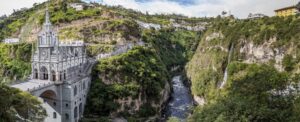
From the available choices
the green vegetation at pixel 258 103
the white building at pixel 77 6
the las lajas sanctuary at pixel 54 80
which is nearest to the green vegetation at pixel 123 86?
the las lajas sanctuary at pixel 54 80

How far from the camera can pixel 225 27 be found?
100875 mm

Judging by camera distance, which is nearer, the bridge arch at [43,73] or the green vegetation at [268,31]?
the bridge arch at [43,73]

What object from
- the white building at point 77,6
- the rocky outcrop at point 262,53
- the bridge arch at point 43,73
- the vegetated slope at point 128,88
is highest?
the white building at point 77,6

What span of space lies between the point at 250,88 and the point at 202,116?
608cm

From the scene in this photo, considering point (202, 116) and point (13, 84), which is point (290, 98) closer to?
point (202, 116)

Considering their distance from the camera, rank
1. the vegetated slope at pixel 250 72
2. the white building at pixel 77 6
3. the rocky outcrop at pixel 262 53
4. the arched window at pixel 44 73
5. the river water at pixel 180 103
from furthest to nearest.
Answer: the white building at pixel 77 6, the river water at pixel 180 103, the rocky outcrop at pixel 262 53, the arched window at pixel 44 73, the vegetated slope at pixel 250 72

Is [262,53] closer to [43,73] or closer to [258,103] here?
[258,103]

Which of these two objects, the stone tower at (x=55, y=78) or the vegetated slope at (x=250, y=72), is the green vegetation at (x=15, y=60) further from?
the vegetated slope at (x=250, y=72)

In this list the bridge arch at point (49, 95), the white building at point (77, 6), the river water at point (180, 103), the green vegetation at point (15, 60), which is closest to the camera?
the bridge arch at point (49, 95)

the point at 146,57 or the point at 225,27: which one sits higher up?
the point at 225,27

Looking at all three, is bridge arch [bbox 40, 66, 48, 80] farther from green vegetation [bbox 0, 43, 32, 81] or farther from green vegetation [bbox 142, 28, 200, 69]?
green vegetation [bbox 142, 28, 200, 69]

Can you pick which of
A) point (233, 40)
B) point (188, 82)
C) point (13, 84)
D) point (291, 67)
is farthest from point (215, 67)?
point (13, 84)

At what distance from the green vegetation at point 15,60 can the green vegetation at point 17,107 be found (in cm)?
5169

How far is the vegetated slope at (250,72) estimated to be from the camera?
30844 millimetres
